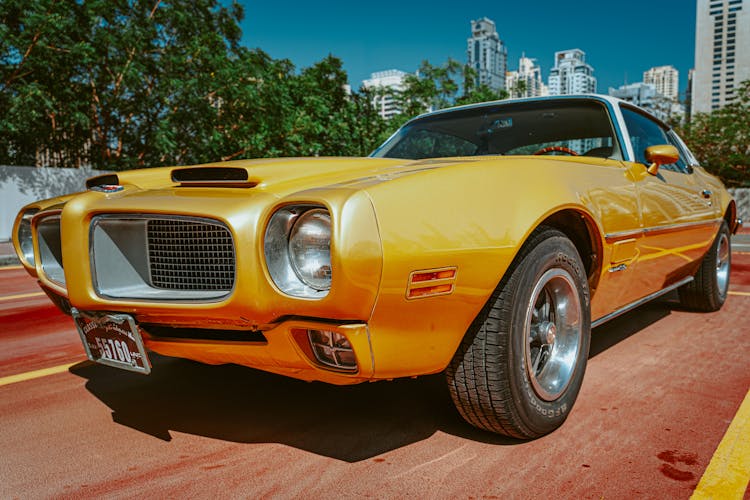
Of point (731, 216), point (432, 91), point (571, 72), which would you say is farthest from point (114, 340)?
point (571, 72)

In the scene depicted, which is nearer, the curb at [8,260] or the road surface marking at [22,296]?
the road surface marking at [22,296]

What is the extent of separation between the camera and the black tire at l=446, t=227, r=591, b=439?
1998mm

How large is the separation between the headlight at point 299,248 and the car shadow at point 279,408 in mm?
713

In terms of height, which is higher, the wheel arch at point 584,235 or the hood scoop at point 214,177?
the hood scoop at point 214,177

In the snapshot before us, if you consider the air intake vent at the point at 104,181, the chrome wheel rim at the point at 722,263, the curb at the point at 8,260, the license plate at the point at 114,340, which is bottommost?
the curb at the point at 8,260

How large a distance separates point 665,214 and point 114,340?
280 centimetres

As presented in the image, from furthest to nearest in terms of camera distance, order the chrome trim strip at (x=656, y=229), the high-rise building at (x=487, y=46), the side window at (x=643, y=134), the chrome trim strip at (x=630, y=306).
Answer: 1. the high-rise building at (x=487, y=46)
2. the side window at (x=643, y=134)
3. the chrome trim strip at (x=630, y=306)
4. the chrome trim strip at (x=656, y=229)

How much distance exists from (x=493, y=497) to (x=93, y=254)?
1560 mm

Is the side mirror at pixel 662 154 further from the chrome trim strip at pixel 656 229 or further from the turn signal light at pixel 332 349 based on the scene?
the turn signal light at pixel 332 349

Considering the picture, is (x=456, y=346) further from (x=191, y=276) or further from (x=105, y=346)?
(x=105, y=346)

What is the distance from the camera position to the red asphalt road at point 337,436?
1.89 meters

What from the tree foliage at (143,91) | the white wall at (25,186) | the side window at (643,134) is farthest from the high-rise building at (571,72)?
the side window at (643,134)

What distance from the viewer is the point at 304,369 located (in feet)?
6.24

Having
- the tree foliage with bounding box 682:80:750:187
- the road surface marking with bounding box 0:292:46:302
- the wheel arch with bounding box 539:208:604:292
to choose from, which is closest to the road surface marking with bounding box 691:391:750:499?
the wheel arch with bounding box 539:208:604:292
